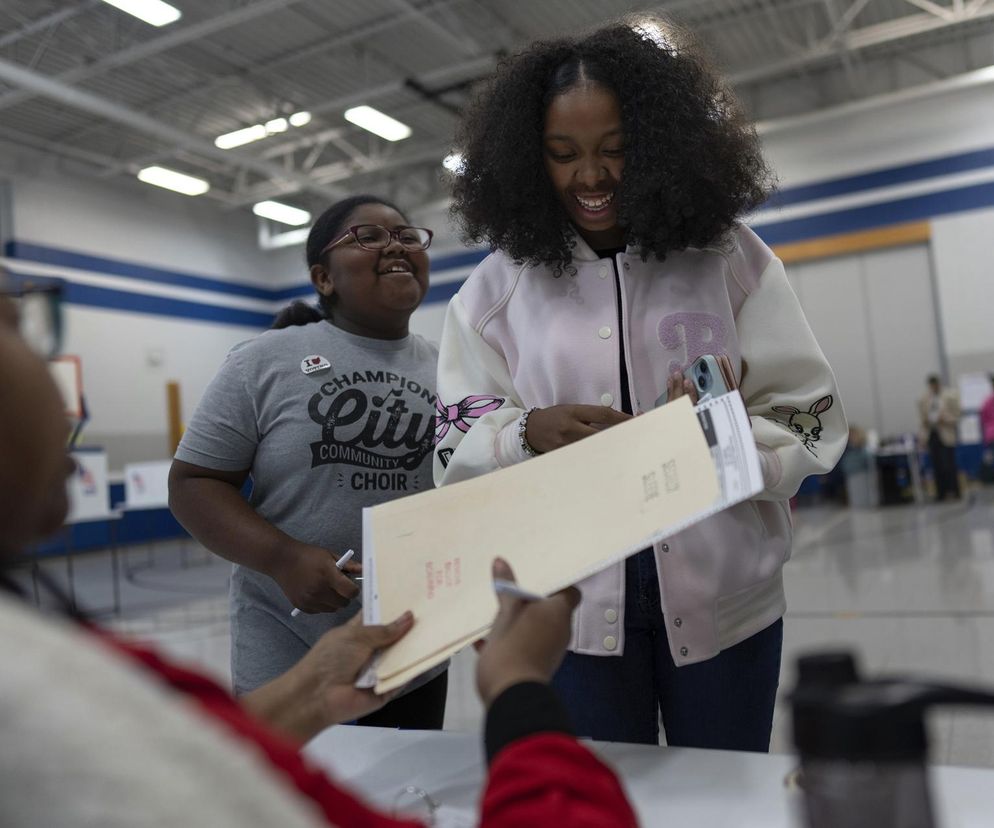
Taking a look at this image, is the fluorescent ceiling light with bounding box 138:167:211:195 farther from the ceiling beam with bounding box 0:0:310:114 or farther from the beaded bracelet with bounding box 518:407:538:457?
the beaded bracelet with bounding box 518:407:538:457

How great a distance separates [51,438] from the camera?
44 cm

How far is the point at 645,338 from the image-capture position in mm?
1188

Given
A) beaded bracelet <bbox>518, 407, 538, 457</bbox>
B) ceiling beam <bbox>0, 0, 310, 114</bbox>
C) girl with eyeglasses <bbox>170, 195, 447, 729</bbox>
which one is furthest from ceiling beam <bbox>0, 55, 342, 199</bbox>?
beaded bracelet <bbox>518, 407, 538, 457</bbox>

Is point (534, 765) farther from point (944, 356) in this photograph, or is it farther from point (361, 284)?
point (944, 356)

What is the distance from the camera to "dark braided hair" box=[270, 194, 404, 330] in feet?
6.05

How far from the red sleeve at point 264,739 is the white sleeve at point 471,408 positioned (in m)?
0.62

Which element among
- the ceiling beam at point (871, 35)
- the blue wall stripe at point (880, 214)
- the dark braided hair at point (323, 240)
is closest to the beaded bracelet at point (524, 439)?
the dark braided hair at point (323, 240)

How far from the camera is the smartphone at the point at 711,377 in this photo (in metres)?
0.93

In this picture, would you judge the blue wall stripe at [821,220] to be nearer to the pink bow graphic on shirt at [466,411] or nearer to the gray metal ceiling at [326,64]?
the gray metal ceiling at [326,64]

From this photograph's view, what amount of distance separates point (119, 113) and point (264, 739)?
9377mm

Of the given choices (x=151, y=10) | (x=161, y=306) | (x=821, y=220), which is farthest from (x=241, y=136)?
(x=821, y=220)

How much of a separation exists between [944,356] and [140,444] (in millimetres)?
10392

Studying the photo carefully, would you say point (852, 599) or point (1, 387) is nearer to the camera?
point (1, 387)

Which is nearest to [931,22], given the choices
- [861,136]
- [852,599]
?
[861,136]
